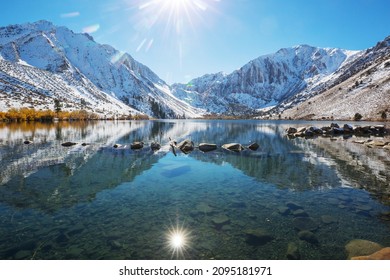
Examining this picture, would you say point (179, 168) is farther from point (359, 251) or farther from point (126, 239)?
point (359, 251)

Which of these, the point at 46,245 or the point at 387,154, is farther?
the point at 387,154

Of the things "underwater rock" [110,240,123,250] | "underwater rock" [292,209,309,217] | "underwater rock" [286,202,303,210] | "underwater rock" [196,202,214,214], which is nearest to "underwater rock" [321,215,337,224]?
"underwater rock" [292,209,309,217]

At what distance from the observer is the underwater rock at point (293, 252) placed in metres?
11.1

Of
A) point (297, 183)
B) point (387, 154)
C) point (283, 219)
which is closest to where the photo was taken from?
point (283, 219)

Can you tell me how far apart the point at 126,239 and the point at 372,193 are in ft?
64.1

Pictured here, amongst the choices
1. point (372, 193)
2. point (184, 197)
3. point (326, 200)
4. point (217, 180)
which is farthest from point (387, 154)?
point (184, 197)

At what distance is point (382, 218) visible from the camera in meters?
15.3

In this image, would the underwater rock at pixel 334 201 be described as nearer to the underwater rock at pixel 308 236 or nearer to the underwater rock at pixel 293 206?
the underwater rock at pixel 293 206

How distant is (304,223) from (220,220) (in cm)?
493

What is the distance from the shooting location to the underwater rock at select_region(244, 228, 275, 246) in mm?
12258

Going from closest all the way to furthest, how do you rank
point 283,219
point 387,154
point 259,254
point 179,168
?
1. point 259,254
2. point 283,219
3. point 179,168
4. point 387,154

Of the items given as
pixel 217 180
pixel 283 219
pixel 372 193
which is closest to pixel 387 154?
pixel 372 193

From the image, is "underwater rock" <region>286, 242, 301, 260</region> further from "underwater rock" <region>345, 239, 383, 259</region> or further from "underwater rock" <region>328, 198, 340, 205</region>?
"underwater rock" <region>328, 198, 340, 205</region>

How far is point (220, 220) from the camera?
15.0m
